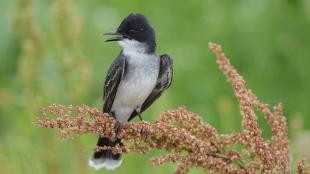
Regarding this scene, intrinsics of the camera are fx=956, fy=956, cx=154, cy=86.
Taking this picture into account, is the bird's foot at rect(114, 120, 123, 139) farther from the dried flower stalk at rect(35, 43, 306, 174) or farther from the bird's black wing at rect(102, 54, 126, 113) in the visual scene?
the bird's black wing at rect(102, 54, 126, 113)

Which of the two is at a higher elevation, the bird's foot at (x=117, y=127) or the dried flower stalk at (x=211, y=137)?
the bird's foot at (x=117, y=127)

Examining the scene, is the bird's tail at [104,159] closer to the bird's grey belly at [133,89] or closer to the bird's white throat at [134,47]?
the bird's grey belly at [133,89]

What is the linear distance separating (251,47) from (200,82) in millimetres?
649

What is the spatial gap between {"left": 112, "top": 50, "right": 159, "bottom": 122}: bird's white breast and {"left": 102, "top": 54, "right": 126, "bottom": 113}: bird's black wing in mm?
72

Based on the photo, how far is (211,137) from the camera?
454 cm

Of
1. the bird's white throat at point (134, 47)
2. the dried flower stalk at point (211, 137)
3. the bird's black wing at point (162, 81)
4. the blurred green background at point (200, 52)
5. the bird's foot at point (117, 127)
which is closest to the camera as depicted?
the dried flower stalk at point (211, 137)

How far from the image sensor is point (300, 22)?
9.57 metres

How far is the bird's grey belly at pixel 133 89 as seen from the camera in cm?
642

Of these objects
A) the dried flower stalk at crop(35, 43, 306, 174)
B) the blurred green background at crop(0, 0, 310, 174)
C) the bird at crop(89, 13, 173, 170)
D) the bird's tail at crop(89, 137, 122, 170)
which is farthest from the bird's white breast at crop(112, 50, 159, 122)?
the dried flower stalk at crop(35, 43, 306, 174)

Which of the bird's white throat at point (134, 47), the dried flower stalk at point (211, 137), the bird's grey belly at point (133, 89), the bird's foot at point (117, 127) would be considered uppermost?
the bird's white throat at point (134, 47)

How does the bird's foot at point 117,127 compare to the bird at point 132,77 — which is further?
the bird at point 132,77

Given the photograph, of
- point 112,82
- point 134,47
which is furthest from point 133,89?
point 134,47

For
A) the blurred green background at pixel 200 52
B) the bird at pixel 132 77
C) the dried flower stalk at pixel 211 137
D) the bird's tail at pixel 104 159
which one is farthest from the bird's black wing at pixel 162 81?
the dried flower stalk at pixel 211 137

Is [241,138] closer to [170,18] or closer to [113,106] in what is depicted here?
[113,106]
